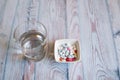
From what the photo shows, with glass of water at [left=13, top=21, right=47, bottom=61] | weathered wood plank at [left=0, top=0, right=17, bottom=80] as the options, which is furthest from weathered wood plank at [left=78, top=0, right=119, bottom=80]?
weathered wood plank at [left=0, top=0, right=17, bottom=80]

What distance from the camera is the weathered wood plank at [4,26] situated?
0.82 metres

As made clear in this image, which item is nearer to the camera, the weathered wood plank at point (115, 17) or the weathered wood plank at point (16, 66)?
the weathered wood plank at point (16, 66)

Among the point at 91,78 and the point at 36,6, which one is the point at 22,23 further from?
the point at 91,78

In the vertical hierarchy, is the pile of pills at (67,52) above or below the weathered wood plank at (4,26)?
below

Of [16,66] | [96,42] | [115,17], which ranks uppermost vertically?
[115,17]

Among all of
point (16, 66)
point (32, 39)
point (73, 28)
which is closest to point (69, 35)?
point (73, 28)

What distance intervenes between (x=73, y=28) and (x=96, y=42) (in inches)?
5.4

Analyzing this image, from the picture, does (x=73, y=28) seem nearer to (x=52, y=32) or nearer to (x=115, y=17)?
(x=52, y=32)

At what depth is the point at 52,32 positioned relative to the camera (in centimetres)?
93

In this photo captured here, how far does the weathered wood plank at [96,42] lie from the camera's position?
31.6 inches

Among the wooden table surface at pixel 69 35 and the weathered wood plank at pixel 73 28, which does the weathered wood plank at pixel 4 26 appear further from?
the weathered wood plank at pixel 73 28

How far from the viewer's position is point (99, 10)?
1035mm

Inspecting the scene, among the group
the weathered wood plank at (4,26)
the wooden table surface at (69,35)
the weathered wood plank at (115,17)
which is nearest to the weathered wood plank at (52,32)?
the wooden table surface at (69,35)

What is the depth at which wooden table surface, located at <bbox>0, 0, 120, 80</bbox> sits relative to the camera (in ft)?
2.61
